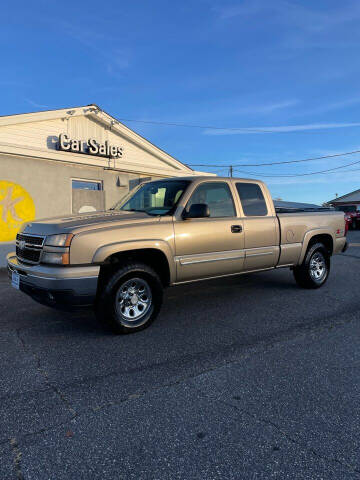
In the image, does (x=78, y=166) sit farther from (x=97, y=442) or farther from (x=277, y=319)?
(x=97, y=442)

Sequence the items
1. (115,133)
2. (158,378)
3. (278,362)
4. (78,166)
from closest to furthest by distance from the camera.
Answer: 1. (158,378)
2. (278,362)
3. (78,166)
4. (115,133)

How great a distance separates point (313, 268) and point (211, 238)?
9.13ft

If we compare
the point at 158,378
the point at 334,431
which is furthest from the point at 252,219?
the point at 334,431

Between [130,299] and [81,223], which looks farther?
[130,299]

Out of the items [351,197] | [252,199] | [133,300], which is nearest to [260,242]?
[252,199]

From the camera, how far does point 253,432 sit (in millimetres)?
2223

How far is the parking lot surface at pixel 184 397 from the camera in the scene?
1966 mm

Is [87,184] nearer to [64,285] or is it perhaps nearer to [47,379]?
[64,285]

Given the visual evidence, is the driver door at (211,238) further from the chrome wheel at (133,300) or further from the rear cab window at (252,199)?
the chrome wheel at (133,300)

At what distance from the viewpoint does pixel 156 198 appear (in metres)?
4.99

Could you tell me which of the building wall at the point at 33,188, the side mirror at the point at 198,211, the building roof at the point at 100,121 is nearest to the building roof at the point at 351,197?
the building roof at the point at 100,121

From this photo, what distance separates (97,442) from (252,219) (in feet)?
12.7

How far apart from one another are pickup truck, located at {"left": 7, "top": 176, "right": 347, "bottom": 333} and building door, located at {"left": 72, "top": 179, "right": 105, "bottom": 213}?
679cm

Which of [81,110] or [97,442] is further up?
[81,110]
